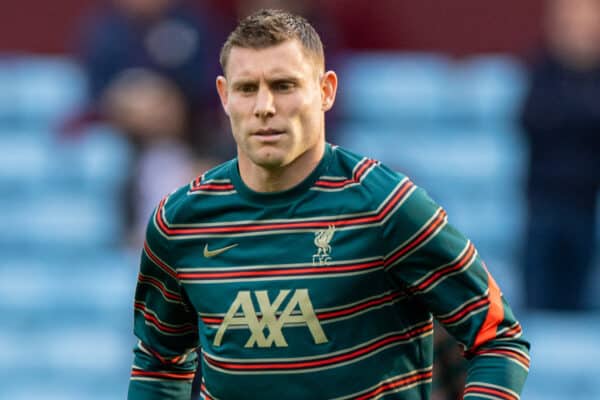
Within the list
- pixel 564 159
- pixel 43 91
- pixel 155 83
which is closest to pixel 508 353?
pixel 564 159

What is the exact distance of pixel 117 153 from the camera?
30.6 ft

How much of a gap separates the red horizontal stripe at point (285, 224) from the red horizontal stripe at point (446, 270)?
0.19 m

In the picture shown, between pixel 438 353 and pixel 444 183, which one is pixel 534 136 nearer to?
pixel 444 183

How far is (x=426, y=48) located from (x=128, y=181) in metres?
2.43

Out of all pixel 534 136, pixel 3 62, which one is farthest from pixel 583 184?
pixel 3 62

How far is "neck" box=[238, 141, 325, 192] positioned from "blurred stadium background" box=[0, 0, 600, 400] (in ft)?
16.3

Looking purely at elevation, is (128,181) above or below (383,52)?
below

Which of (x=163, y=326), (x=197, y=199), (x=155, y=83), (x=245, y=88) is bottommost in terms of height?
(x=163, y=326)

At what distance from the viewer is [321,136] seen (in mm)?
3557

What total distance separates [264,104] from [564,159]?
4.88m

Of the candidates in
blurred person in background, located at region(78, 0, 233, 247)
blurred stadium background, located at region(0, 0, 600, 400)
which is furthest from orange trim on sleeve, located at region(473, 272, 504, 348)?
blurred stadium background, located at region(0, 0, 600, 400)

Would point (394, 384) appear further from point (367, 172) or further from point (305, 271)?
point (367, 172)

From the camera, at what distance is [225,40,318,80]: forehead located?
11.3 feet

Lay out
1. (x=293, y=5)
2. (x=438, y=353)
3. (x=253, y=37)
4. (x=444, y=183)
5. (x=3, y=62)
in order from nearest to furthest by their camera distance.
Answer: (x=253, y=37), (x=438, y=353), (x=293, y=5), (x=444, y=183), (x=3, y=62)
